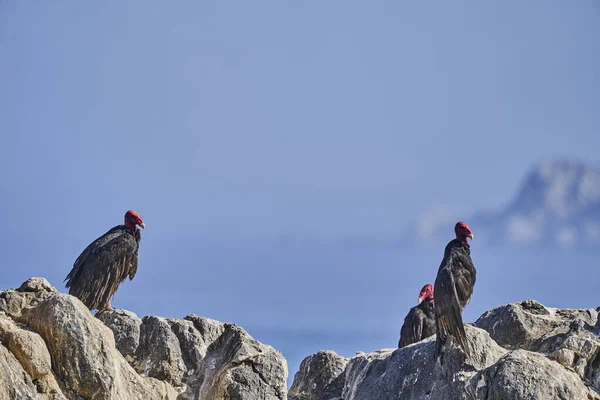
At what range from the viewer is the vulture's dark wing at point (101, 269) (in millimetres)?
22719

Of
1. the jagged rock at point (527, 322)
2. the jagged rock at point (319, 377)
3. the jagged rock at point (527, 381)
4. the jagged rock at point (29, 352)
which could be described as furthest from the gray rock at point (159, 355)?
the jagged rock at point (527, 381)

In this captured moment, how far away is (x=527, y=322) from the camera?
918 inches

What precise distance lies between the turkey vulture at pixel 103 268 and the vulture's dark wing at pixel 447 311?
25.5ft

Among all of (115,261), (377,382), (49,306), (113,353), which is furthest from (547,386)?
(115,261)

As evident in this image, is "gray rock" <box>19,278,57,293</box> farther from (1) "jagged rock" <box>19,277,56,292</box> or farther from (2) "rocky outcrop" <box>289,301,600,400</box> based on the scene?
(2) "rocky outcrop" <box>289,301,600,400</box>

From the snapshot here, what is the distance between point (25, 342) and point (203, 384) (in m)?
4.92

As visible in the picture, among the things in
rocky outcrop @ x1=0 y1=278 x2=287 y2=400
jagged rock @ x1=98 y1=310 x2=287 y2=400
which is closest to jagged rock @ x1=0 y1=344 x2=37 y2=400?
rocky outcrop @ x1=0 y1=278 x2=287 y2=400

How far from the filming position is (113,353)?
15.7 metres

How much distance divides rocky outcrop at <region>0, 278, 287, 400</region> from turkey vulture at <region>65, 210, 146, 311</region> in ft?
11.7

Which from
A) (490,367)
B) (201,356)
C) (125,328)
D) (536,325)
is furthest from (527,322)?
(125,328)

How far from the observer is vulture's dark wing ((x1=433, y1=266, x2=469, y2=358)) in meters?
17.8

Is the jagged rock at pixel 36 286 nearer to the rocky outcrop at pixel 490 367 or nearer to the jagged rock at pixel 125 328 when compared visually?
the jagged rock at pixel 125 328

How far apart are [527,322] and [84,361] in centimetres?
1206

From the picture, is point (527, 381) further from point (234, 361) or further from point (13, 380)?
point (13, 380)
